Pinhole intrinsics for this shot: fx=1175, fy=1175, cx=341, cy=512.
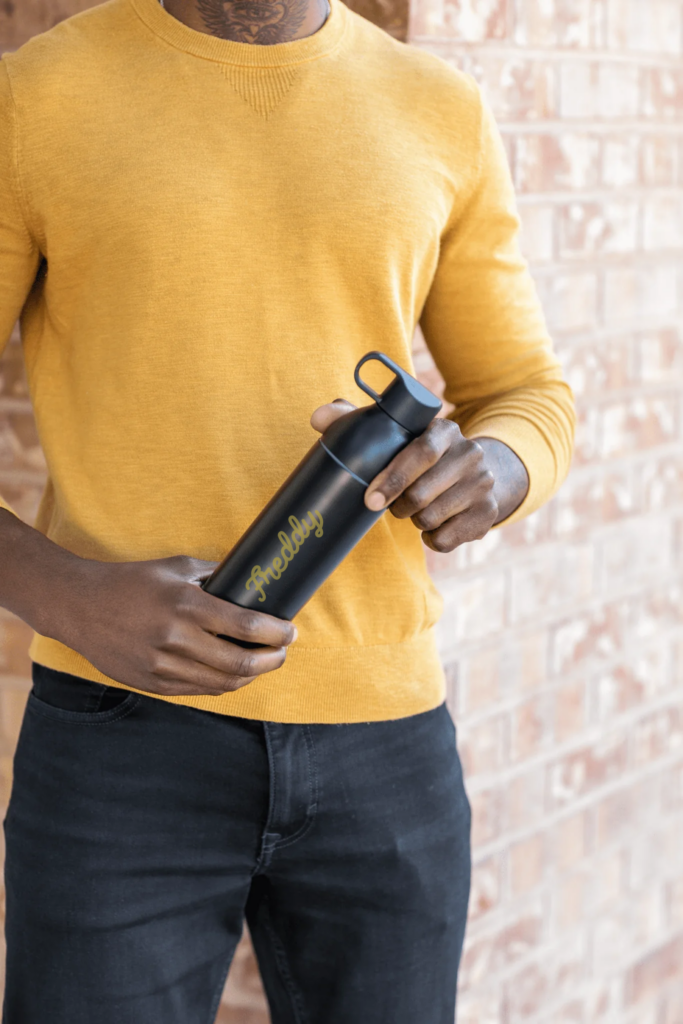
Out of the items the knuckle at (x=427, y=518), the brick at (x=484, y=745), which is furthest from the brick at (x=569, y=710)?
the knuckle at (x=427, y=518)

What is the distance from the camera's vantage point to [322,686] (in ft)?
3.13

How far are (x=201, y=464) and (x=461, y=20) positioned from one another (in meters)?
0.66

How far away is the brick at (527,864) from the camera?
5.22 ft

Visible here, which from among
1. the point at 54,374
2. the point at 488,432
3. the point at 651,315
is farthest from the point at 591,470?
the point at 54,374

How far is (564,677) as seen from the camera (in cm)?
162

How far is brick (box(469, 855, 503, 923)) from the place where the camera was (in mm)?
1526

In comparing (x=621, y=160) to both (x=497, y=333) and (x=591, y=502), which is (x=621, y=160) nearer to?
(x=591, y=502)

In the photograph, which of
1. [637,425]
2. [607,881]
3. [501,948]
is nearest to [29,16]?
[637,425]

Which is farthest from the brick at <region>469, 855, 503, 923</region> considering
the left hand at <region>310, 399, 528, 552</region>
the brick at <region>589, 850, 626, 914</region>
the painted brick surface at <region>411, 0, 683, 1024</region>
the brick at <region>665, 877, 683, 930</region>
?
the left hand at <region>310, 399, 528, 552</region>

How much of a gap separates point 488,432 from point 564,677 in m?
0.70

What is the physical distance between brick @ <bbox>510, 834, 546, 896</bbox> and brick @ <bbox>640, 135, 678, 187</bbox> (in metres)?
0.93

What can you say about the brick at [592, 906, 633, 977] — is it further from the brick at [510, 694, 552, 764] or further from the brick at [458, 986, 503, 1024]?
the brick at [510, 694, 552, 764]

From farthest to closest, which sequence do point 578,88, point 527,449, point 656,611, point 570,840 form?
point 656,611, point 570,840, point 578,88, point 527,449

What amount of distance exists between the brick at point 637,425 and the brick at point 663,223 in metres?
0.22
